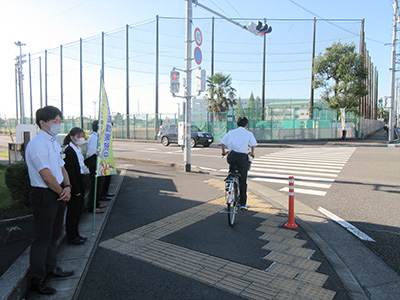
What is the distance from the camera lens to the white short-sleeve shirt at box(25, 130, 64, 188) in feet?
9.66

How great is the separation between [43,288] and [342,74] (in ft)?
101

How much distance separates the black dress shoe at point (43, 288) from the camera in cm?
306

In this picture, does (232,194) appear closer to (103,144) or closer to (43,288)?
(103,144)

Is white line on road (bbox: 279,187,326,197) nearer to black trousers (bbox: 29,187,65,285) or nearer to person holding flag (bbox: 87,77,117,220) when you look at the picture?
person holding flag (bbox: 87,77,117,220)

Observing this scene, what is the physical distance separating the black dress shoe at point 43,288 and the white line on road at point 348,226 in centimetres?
446

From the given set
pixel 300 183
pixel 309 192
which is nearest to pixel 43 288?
pixel 309 192

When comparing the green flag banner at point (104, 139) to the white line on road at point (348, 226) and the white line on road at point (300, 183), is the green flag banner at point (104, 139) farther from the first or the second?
the white line on road at point (300, 183)

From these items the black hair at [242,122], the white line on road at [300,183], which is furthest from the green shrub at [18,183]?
the white line on road at [300,183]

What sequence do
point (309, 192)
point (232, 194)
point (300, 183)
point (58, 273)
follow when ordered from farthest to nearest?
point (300, 183) → point (309, 192) → point (232, 194) → point (58, 273)

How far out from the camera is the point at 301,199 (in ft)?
24.0

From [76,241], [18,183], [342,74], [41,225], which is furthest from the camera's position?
[342,74]

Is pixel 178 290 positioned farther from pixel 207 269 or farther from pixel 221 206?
pixel 221 206

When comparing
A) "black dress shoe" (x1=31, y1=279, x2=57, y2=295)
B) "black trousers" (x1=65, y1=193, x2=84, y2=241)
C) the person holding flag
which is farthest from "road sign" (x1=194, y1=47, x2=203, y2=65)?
"black dress shoe" (x1=31, y1=279, x2=57, y2=295)

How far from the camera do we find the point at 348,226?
532cm
